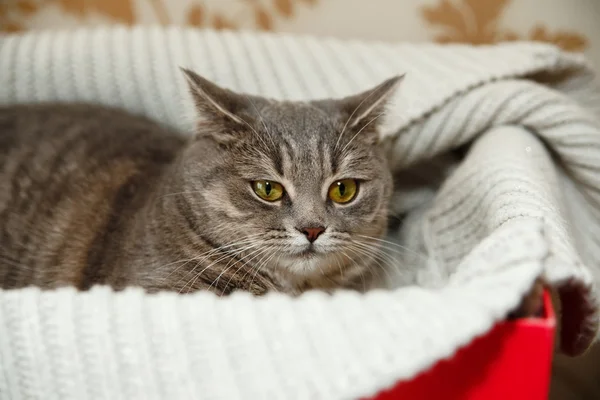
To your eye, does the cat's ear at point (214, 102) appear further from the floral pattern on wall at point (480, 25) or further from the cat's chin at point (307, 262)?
the floral pattern on wall at point (480, 25)

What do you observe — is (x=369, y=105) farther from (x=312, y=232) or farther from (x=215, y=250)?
(x=215, y=250)

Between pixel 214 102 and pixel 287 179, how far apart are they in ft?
0.56

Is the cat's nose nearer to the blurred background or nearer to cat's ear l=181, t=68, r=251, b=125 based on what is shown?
cat's ear l=181, t=68, r=251, b=125

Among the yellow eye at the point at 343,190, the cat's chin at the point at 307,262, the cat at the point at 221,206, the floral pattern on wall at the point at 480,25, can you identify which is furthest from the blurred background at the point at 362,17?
the cat's chin at the point at 307,262

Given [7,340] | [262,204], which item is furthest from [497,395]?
[7,340]

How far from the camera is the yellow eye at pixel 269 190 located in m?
0.94

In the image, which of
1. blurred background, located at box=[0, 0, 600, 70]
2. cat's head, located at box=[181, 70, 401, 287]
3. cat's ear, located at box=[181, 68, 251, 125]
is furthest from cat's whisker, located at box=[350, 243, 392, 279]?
blurred background, located at box=[0, 0, 600, 70]

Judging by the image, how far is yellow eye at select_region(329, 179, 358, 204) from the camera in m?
0.97

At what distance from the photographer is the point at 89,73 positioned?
4.32 ft

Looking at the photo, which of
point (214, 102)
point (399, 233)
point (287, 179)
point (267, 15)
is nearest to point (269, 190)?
point (287, 179)

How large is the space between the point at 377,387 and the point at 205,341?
0.20 metres

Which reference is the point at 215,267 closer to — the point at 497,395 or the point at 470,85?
the point at 497,395

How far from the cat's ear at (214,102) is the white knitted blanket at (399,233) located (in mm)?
301

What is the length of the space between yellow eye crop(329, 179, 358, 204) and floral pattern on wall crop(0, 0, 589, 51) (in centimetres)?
73
